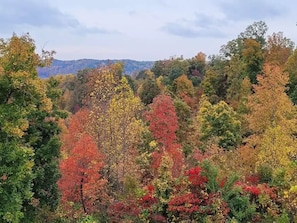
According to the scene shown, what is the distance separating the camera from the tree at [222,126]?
3856 cm

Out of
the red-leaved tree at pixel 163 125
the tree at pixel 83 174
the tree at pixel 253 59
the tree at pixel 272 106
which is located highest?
the tree at pixel 253 59

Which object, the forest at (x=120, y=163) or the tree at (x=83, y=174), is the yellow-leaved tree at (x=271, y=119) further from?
the tree at (x=83, y=174)

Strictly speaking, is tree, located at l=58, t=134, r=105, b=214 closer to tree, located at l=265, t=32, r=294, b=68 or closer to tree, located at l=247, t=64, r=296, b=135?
tree, located at l=247, t=64, r=296, b=135

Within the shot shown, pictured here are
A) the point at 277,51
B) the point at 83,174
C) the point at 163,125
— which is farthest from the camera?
the point at 277,51

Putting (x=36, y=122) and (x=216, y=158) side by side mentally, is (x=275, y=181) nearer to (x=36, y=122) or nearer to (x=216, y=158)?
(x=216, y=158)

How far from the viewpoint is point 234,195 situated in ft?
73.9

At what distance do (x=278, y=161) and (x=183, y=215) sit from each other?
8980 mm

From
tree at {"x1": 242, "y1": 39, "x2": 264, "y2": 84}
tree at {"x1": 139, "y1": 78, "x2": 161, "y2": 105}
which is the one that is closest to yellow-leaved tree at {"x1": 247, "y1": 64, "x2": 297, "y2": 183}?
tree at {"x1": 242, "y1": 39, "x2": 264, "y2": 84}

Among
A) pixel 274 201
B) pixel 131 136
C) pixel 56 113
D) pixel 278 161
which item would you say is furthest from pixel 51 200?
pixel 278 161

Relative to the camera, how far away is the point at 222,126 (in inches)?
1529

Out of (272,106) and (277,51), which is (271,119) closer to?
(272,106)

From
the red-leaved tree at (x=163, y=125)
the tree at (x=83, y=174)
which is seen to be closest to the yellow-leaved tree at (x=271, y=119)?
the red-leaved tree at (x=163, y=125)

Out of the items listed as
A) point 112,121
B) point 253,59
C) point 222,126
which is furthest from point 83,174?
point 253,59

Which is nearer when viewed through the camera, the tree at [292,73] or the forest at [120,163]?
the forest at [120,163]
